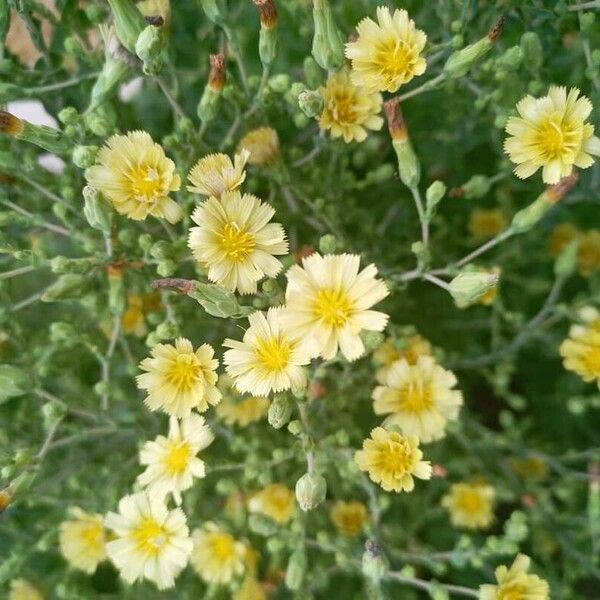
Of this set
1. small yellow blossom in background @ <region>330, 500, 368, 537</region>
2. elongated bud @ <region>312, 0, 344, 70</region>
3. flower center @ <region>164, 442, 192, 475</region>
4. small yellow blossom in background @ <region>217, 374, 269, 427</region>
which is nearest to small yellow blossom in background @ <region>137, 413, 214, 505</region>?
flower center @ <region>164, 442, 192, 475</region>

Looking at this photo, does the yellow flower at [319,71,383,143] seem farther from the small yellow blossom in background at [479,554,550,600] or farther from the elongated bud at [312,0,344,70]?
the small yellow blossom in background at [479,554,550,600]

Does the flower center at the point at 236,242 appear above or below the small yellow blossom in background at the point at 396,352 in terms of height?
below

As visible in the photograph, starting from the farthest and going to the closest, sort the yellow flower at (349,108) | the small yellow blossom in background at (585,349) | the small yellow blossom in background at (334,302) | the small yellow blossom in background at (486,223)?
1. the small yellow blossom in background at (486,223)
2. the small yellow blossom in background at (585,349)
3. the yellow flower at (349,108)
4. the small yellow blossom in background at (334,302)

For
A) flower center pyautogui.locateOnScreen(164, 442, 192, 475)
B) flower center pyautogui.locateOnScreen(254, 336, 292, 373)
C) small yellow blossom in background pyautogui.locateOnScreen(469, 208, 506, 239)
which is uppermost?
small yellow blossom in background pyautogui.locateOnScreen(469, 208, 506, 239)

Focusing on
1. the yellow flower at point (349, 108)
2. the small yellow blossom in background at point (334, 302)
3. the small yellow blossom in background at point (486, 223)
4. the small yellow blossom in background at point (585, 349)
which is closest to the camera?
the small yellow blossom in background at point (334, 302)

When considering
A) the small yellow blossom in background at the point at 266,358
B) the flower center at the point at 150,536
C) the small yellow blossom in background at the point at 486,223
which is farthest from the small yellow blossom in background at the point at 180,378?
the small yellow blossom in background at the point at 486,223

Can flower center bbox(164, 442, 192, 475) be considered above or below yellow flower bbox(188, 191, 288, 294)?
below

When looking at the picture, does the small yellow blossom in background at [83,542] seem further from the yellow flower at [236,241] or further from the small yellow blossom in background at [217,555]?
the yellow flower at [236,241]

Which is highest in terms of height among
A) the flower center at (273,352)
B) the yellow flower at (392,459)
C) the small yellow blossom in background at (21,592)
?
the flower center at (273,352)
